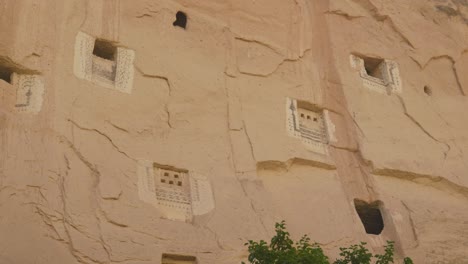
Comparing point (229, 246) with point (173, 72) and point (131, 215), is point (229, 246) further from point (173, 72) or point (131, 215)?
point (173, 72)

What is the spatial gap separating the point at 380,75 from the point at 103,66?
A: 355cm

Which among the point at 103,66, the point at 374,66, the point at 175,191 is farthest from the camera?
the point at 374,66

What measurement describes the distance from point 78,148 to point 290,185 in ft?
7.37

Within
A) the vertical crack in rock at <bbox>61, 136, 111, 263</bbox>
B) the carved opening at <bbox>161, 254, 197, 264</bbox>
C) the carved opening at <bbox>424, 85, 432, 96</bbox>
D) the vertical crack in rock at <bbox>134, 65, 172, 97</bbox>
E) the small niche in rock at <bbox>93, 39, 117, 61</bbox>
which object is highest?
the carved opening at <bbox>424, 85, 432, 96</bbox>

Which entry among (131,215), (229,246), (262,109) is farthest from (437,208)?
(131,215)

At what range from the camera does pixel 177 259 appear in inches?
280

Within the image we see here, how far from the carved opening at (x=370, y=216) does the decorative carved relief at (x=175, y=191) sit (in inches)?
74.0

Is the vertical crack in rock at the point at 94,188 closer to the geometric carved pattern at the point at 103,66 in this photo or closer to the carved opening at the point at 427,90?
the geometric carved pattern at the point at 103,66

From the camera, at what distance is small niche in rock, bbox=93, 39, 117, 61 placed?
8.22 meters

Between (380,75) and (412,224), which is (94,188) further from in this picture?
(380,75)

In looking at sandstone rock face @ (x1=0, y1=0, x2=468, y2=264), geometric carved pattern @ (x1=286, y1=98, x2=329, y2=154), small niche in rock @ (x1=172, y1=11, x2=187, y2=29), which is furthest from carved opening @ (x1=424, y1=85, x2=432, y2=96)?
small niche in rock @ (x1=172, y1=11, x2=187, y2=29)

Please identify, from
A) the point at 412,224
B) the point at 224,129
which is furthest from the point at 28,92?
the point at 412,224

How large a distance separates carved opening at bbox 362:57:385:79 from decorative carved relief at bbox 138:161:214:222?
3.16m

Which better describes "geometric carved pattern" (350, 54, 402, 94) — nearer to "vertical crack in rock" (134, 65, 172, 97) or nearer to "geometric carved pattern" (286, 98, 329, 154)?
"geometric carved pattern" (286, 98, 329, 154)
